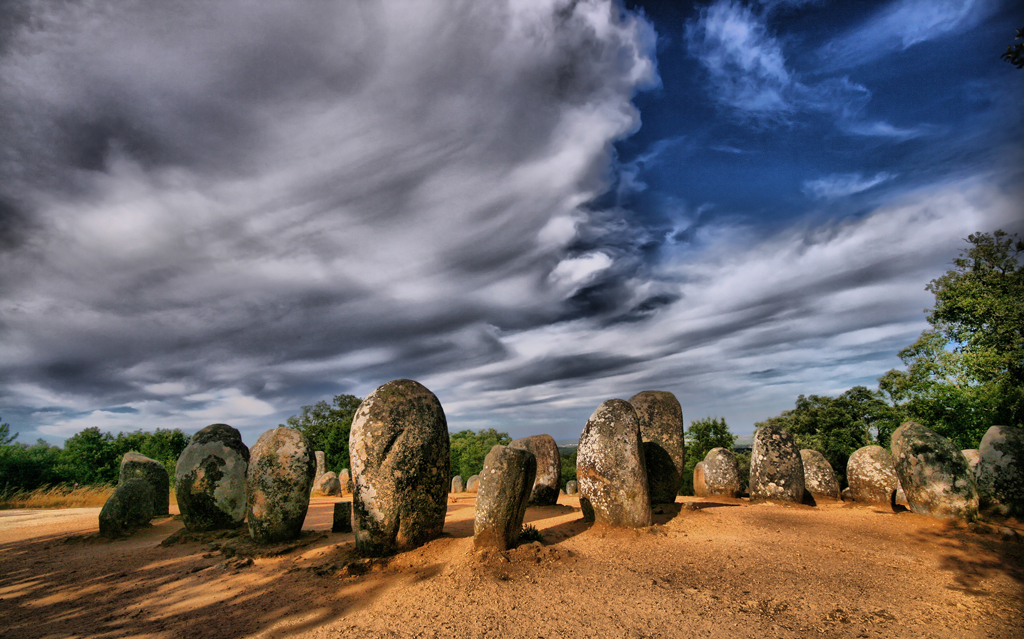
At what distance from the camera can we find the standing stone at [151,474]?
48.0ft

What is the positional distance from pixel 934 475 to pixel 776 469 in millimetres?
4104

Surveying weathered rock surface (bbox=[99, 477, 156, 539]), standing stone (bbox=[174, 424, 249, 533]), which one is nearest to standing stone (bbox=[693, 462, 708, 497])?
standing stone (bbox=[174, 424, 249, 533])

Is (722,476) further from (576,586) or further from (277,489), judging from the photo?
(277,489)

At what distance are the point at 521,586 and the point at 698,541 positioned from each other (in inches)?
154

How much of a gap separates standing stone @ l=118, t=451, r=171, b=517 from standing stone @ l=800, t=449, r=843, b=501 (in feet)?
66.9

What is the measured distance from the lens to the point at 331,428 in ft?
115

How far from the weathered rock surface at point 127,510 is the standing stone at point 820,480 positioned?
62.9 feet

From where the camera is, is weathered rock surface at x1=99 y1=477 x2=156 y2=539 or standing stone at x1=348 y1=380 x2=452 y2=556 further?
weathered rock surface at x1=99 y1=477 x2=156 y2=539

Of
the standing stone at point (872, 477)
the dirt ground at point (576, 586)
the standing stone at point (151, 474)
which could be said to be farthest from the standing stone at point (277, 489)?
the standing stone at point (872, 477)

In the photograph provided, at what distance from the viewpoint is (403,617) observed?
5730 millimetres

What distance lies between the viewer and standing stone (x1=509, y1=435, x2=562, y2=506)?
14.7 meters

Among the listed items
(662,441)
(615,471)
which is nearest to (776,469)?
(662,441)

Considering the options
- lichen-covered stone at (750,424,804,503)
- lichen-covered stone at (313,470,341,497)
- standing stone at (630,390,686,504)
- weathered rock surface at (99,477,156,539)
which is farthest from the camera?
lichen-covered stone at (313,470,341,497)

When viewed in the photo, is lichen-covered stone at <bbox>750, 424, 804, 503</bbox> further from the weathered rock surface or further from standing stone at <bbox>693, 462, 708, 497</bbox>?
the weathered rock surface
